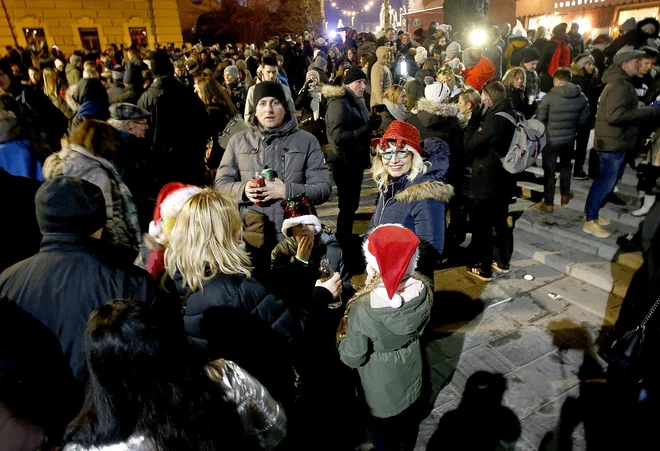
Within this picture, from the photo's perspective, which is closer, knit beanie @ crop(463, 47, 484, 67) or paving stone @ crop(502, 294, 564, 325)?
paving stone @ crop(502, 294, 564, 325)

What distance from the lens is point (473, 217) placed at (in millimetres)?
4727

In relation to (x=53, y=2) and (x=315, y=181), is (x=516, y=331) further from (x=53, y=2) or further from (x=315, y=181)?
(x=53, y=2)

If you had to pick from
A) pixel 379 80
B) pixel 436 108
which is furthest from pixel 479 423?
pixel 379 80

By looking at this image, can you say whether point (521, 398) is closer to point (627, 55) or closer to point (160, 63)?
point (627, 55)

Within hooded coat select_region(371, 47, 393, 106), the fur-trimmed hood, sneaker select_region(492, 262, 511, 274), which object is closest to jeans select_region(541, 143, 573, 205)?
sneaker select_region(492, 262, 511, 274)

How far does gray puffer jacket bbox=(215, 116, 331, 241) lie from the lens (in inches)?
126

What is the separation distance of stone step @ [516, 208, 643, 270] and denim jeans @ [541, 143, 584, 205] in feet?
0.96

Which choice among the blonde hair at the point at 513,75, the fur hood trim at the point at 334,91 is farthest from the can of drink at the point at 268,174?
the blonde hair at the point at 513,75

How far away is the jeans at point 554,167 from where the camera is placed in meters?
5.72

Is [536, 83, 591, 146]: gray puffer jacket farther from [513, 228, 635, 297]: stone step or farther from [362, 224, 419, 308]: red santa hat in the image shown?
[362, 224, 419, 308]: red santa hat

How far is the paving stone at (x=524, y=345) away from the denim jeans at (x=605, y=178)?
95.0 inches

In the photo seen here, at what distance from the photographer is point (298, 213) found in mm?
3010

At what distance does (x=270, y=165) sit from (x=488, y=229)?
2.81 metres

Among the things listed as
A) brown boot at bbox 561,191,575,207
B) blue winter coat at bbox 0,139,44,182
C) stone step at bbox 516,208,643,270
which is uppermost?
blue winter coat at bbox 0,139,44,182
